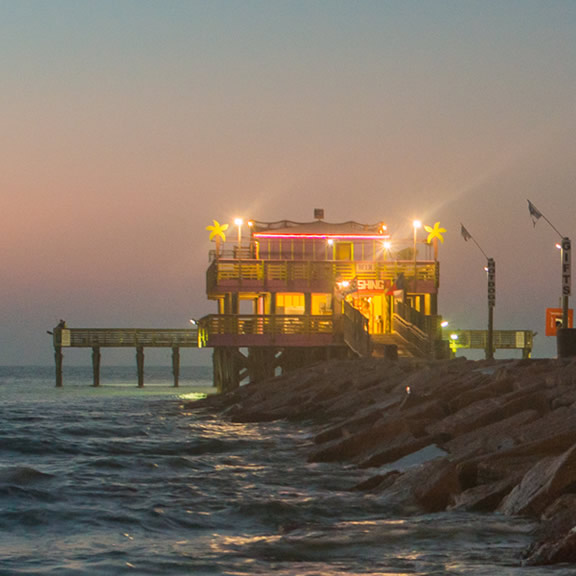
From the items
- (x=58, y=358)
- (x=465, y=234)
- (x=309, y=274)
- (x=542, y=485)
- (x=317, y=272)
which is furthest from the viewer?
(x=58, y=358)

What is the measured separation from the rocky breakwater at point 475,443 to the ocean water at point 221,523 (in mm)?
270

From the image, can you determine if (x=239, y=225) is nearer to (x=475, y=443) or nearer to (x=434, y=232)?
(x=434, y=232)

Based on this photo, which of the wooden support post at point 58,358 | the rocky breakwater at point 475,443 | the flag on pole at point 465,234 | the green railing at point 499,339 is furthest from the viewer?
the wooden support post at point 58,358

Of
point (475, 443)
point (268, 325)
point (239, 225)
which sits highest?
point (239, 225)

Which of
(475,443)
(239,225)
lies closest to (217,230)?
(239,225)

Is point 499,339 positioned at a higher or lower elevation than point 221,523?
higher

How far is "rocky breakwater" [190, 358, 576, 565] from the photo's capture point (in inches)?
329

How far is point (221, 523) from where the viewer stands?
32.1 feet

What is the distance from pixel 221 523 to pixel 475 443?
3320 mm

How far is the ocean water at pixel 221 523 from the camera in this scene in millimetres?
7633

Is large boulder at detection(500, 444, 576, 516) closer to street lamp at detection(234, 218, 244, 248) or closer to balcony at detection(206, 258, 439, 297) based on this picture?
balcony at detection(206, 258, 439, 297)

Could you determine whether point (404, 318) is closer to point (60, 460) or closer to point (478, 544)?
point (60, 460)

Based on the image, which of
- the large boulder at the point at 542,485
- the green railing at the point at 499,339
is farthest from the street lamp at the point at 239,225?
the large boulder at the point at 542,485

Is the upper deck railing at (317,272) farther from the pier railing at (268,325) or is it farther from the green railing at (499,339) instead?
the green railing at (499,339)
